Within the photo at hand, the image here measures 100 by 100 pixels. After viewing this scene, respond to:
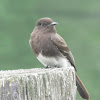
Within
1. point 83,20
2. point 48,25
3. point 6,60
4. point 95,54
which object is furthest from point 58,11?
point 48,25

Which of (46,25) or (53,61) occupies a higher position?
(46,25)

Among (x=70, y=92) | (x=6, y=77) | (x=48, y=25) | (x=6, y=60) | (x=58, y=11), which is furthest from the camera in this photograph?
(x=58, y=11)

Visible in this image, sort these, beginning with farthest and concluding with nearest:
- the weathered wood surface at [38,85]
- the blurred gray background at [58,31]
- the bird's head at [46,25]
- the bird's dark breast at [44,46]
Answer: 1. the blurred gray background at [58,31]
2. the bird's head at [46,25]
3. the bird's dark breast at [44,46]
4. the weathered wood surface at [38,85]

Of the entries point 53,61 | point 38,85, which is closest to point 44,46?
point 53,61

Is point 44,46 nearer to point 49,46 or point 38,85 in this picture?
point 49,46

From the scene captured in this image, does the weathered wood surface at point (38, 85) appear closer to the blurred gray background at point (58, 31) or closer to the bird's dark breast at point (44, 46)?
the bird's dark breast at point (44, 46)

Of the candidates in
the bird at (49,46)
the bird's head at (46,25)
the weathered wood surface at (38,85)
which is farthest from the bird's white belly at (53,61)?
the weathered wood surface at (38,85)

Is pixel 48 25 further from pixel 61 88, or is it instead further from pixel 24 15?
pixel 24 15

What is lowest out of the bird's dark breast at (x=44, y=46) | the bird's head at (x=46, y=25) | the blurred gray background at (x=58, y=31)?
the bird's dark breast at (x=44, y=46)
